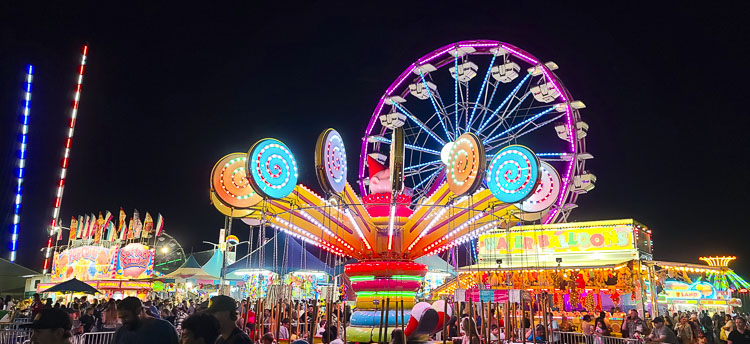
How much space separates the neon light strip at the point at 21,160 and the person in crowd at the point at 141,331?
29467 mm

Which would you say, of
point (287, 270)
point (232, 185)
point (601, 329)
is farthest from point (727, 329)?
point (287, 270)

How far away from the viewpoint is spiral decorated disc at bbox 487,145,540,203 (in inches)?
354

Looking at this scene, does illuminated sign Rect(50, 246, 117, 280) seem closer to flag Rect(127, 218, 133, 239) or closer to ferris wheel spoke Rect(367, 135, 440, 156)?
flag Rect(127, 218, 133, 239)

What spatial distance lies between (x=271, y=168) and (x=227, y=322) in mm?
5165

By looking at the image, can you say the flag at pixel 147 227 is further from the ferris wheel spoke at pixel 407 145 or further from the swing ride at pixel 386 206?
the swing ride at pixel 386 206

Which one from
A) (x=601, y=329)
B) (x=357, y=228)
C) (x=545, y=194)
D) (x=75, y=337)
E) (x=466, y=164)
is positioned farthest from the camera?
(x=545, y=194)

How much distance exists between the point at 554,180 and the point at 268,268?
19340mm

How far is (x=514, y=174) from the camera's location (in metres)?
9.14

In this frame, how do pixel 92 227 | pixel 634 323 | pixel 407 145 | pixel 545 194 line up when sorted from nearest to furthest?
pixel 634 323 < pixel 545 194 < pixel 407 145 < pixel 92 227

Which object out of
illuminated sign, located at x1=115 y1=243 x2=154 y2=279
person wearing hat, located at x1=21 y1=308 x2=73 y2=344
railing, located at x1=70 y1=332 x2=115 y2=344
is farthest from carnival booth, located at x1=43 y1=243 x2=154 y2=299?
person wearing hat, located at x1=21 y1=308 x2=73 y2=344

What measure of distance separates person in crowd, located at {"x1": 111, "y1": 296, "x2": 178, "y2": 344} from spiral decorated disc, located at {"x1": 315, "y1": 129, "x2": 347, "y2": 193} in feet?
15.5

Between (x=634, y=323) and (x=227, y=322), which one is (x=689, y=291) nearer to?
(x=634, y=323)

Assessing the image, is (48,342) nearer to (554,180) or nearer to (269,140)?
(269,140)

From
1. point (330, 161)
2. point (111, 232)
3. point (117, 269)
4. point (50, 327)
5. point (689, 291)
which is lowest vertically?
point (689, 291)
